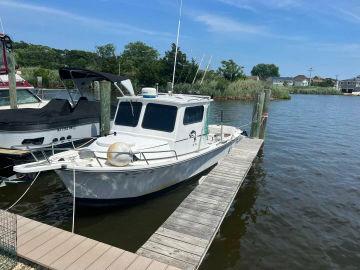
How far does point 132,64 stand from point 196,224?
60108mm

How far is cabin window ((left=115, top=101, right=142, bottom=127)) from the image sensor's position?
970 centimetres

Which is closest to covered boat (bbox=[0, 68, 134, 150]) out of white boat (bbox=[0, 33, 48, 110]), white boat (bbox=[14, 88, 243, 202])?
white boat (bbox=[14, 88, 243, 202])

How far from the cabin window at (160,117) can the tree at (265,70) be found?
166480 mm

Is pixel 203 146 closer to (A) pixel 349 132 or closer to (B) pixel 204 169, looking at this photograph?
(B) pixel 204 169

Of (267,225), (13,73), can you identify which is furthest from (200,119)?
(13,73)

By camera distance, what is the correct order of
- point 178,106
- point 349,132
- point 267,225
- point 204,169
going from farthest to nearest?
point 349,132 < point 204,169 < point 178,106 < point 267,225

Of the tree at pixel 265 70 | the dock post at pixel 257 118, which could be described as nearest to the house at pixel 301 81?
the tree at pixel 265 70

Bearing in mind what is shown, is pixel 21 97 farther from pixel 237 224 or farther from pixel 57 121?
pixel 237 224

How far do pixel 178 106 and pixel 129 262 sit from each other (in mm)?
5145

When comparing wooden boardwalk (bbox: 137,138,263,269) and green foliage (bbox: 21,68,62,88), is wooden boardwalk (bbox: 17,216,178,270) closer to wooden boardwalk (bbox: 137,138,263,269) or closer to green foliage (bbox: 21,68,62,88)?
wooden boardwalk (bbox: 137,138,263,269)

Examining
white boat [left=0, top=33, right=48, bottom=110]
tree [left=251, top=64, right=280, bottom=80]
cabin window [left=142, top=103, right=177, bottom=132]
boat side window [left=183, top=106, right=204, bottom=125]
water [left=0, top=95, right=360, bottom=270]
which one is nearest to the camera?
water [left=0, top=95, right=360, bottom=270]

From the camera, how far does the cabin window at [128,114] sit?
9695mm

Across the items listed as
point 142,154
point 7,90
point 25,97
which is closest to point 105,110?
point 142,154

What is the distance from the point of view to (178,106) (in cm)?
928
